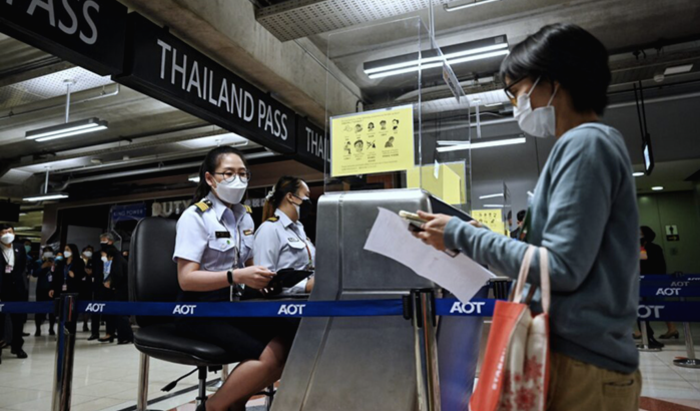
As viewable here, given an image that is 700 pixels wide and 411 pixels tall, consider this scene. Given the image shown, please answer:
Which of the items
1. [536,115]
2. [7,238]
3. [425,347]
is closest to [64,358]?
[425,347]

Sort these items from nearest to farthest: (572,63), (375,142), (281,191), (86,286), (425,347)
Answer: (572,63)
(425,347)
(375,142)
(281,191)
(86,286)

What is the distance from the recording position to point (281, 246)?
9.66 feet

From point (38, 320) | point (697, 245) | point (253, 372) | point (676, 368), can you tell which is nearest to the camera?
point (253, 372)

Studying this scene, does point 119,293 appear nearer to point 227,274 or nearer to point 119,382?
point 119,382

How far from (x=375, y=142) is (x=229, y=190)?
0.93 m

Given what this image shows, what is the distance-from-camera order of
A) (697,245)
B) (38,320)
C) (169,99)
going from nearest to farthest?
(169,99) → (38,320) → (697,245)

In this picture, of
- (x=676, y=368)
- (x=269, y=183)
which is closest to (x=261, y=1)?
(x=676, y=368)

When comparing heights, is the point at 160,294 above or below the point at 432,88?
below

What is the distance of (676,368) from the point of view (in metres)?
4.42

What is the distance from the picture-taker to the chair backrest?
2119mm

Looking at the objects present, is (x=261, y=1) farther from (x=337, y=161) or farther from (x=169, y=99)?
(x=337, y=161)

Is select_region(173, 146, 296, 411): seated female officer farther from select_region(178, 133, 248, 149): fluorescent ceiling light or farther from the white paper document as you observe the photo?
select_region(178, 133, 248, 149): fluorescent ceiling light

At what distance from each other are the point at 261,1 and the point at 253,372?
12.8 ft

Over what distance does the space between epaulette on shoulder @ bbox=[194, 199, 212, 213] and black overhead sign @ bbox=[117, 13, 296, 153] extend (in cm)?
142
